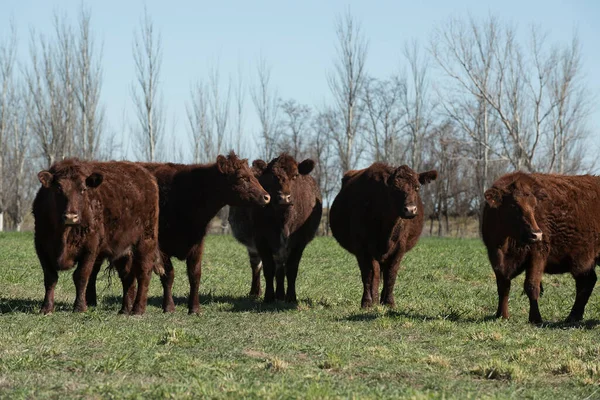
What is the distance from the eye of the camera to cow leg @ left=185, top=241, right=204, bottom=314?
11.4m

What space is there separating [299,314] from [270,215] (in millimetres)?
2194

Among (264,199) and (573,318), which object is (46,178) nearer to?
(264,199)

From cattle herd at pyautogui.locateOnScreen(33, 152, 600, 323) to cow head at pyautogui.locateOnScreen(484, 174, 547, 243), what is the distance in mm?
14

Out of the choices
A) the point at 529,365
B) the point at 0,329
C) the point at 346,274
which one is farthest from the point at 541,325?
the point at 346,274

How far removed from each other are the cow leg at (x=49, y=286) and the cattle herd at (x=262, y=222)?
0.06ft

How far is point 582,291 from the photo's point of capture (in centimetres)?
1109

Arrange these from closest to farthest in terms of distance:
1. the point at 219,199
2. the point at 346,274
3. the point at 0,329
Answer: the point at 0,329
the point at 219,199
the point at 346,274

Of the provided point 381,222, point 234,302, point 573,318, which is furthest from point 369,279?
point 573,318

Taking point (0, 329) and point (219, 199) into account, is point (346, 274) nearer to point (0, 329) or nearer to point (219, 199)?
point (219, 199)

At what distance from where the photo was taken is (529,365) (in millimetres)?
7473

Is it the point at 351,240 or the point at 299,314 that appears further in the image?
the point at 351,240

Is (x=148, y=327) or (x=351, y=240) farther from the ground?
(x=351, y=240)

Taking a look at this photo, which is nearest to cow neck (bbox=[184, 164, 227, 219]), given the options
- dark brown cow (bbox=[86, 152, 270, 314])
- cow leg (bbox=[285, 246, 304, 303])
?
dark brown cow (bbox=[86, 152, 270, 314])

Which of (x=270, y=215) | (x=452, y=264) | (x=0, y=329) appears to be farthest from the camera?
(x=452, y=264)
